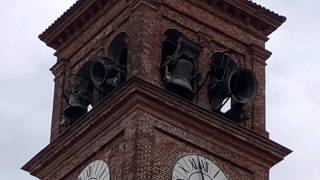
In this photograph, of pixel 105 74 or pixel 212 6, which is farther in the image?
pixel 212 6

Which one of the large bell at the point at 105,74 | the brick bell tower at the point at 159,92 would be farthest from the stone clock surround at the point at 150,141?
the large bell at the point at 105,74

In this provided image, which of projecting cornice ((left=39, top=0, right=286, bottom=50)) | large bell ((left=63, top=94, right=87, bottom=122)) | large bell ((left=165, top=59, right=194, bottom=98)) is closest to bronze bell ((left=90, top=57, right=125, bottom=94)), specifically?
large bell ((left=63, top=94, right=87, bottom=122))

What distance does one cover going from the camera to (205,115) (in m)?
43.4

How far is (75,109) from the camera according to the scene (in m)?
45.7

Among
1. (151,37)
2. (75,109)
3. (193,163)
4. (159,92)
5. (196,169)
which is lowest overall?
(196,169)

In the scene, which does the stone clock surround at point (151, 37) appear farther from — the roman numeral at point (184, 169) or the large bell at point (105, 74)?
the roman numeral at point (184, 169)

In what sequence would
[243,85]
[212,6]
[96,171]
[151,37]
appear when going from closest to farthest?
[96,171] < [151,37] < [243,85] < [212,6]

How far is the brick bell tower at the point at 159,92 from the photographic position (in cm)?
4256

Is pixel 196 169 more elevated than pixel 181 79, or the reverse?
pixel 181 79

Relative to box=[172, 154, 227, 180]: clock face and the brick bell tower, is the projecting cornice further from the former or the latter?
box=[172, 154, 227, 180]: clock face

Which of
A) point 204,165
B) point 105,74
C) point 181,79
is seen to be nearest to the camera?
point 204,165

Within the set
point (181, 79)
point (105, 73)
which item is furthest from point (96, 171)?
point (181, 79)

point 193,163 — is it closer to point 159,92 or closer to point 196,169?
point 196,169

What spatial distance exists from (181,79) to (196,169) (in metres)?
2.75
